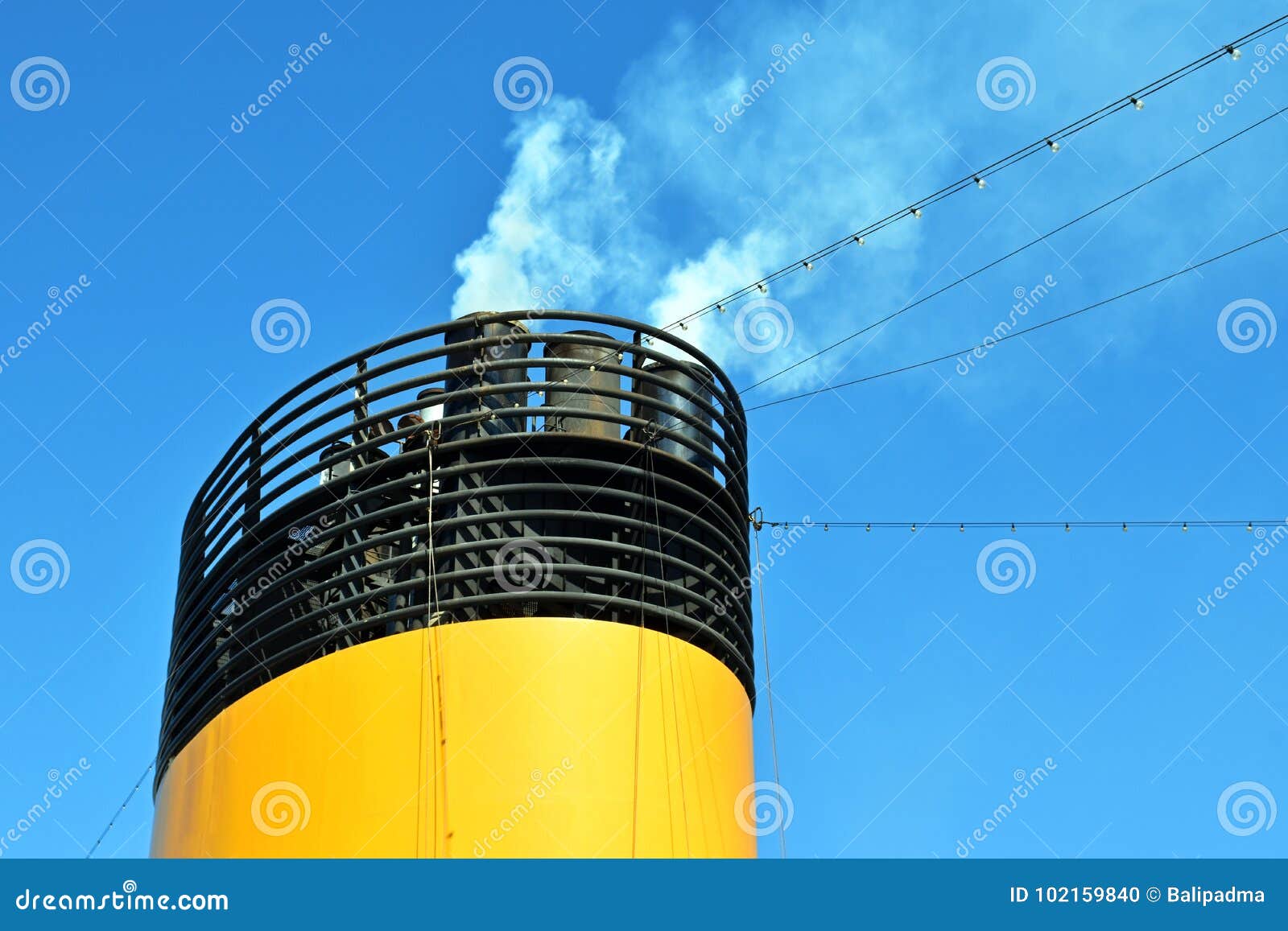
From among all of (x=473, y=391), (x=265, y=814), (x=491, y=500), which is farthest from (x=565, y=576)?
(x=265, y=814)

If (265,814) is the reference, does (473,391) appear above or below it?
above

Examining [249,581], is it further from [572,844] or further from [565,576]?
[572,844]

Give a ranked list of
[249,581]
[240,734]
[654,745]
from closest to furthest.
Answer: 1. [654,745]
2. [240,734]
3. [249,581]

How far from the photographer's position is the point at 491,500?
14961 millimetres

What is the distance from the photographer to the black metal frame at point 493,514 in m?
14.6

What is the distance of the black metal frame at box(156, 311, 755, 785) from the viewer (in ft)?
48.0

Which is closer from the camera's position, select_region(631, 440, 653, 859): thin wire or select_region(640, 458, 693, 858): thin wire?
select_region(631, 440, 653, 859): thin wire

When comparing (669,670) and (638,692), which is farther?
(669,670)

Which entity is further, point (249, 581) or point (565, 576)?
point (249, 581)

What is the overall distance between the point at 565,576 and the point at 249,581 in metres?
3.55

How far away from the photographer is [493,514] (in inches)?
575

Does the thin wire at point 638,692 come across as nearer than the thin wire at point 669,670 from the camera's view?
Yes

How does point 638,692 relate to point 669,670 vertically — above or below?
below
